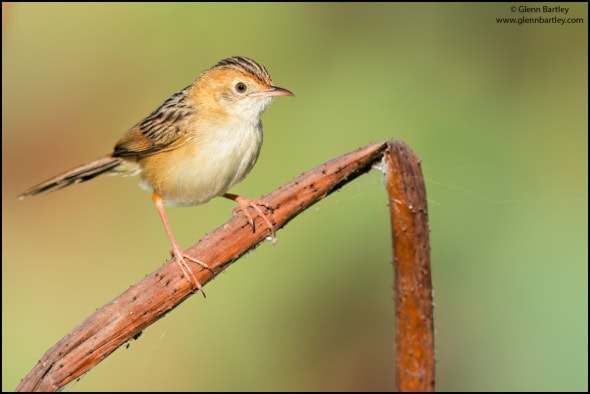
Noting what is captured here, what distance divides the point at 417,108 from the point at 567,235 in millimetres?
1296

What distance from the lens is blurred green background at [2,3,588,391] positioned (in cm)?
520

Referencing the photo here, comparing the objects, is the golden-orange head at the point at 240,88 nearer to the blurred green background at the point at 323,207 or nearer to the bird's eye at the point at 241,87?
the bird's eye at the point at 241,87

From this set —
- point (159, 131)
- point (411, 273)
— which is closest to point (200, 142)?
point (159, 131)

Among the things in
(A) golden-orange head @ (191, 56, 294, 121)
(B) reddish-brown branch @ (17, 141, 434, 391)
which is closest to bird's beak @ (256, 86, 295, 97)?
(A) golden-orange head @ (191, 56, 294, 121)

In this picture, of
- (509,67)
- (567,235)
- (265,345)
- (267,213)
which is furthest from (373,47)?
(267,213)

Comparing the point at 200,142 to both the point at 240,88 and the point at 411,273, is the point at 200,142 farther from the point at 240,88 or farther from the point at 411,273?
the point at 411,273

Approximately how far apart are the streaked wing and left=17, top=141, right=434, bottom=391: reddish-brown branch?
1.59 m

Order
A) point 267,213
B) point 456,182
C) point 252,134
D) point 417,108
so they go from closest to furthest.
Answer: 1. point 267,213
2. point 252,134
3. point 456,182
4. point 417,108

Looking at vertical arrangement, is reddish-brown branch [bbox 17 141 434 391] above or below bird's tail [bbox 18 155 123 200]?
below

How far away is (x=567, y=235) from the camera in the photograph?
5.38 m

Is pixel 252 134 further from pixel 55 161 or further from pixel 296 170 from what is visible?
pixel 55 161

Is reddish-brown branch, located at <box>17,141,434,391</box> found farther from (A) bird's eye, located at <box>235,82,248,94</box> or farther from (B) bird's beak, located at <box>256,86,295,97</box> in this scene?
(A) bird's eye, located at <box>235,82,248,94</box>

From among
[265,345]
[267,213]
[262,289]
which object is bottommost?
[265,345]

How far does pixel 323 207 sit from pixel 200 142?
48.6 inches
